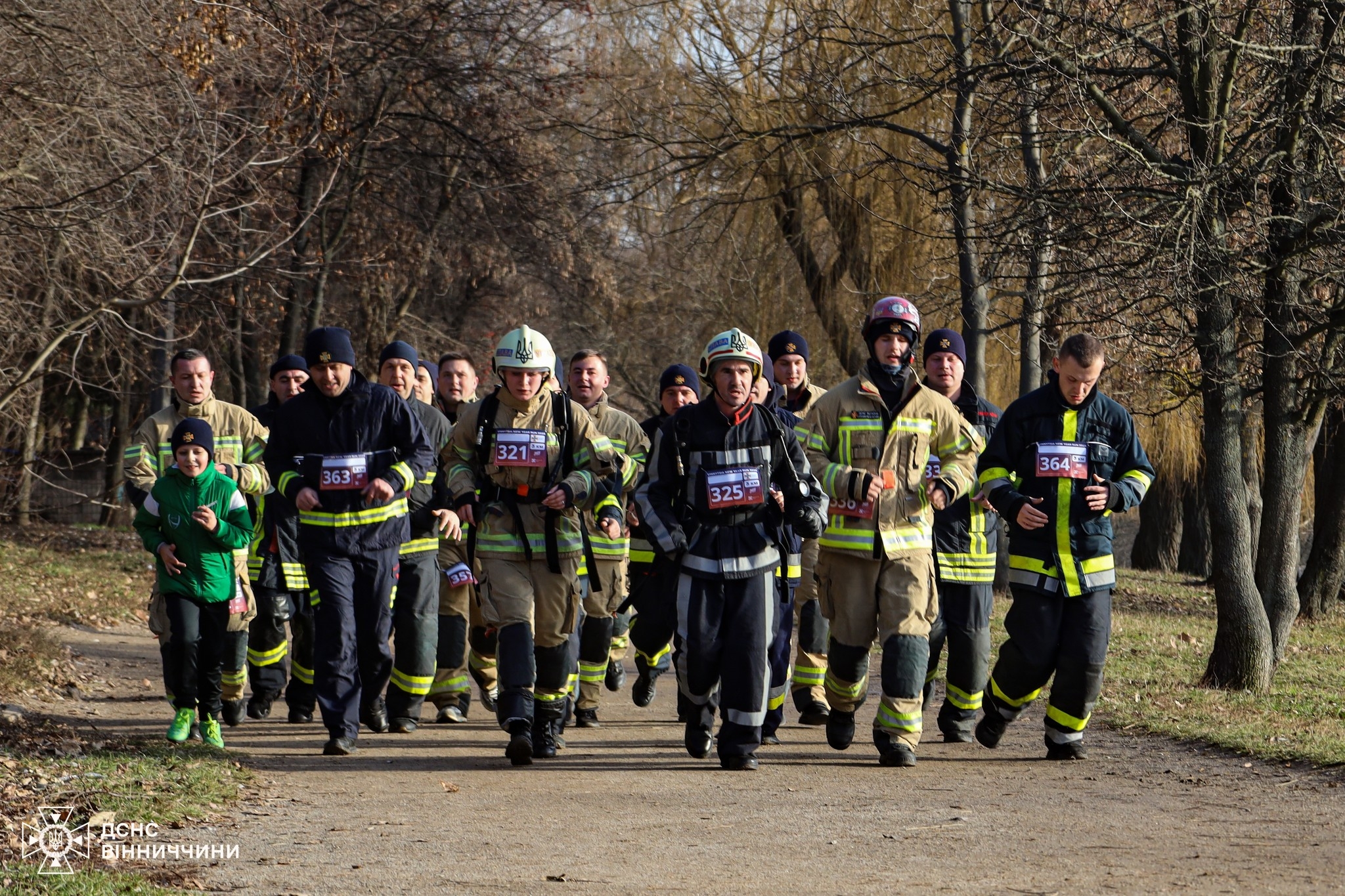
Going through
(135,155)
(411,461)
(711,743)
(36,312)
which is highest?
(135,155)

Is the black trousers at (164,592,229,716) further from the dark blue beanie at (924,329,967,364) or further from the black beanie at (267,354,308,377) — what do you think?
the dark blue beanie at (924,329,967,364)

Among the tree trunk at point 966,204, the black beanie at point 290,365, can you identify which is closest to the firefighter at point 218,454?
the black beanie at point 290,365

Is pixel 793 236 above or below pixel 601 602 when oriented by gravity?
above

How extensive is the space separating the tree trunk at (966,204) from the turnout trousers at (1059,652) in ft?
11.4

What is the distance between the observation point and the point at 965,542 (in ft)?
30.1

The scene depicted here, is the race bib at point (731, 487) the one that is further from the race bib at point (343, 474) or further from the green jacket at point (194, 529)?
the green jacket at point (194, 529)

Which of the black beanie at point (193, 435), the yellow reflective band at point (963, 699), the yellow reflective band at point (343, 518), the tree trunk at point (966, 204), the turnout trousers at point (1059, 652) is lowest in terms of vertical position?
the yellow reflective band at point (963, 699)

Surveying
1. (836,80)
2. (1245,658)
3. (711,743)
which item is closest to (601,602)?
(711,743)

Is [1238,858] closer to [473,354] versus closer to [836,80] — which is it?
[836,80]

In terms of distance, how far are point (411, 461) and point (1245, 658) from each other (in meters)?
5.77

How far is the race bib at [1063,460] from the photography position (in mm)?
8078

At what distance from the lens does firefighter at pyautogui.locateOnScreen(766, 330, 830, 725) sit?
9703 mm

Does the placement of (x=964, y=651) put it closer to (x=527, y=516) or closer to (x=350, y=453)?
(x=527, y=516)

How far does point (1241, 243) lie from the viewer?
Answer: 11.8 metres
